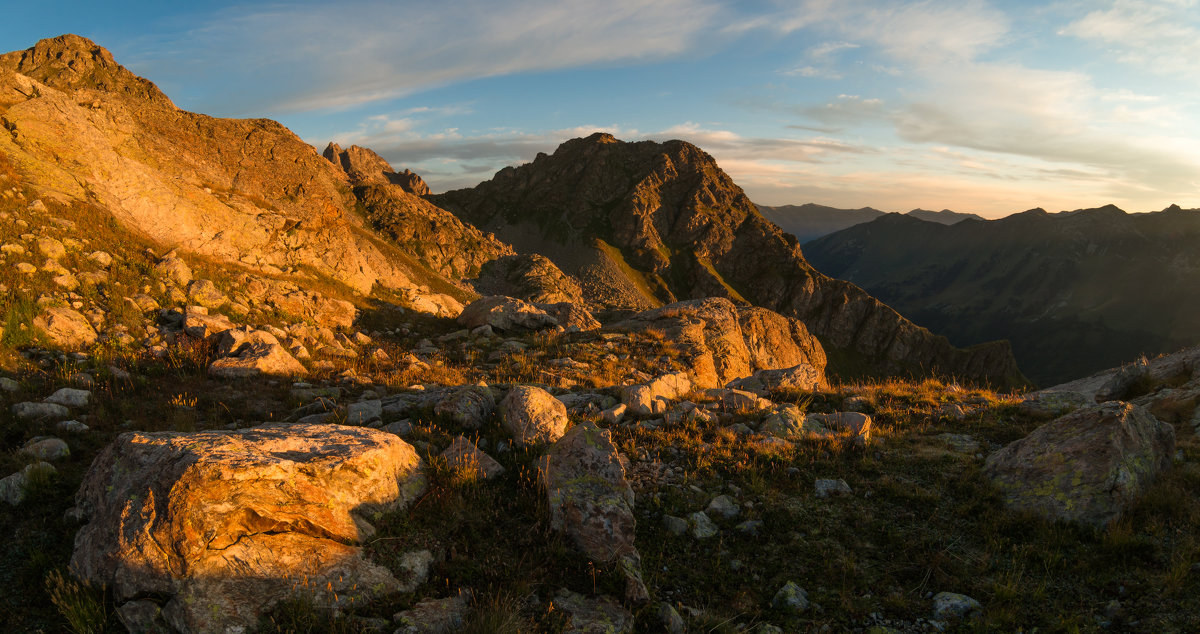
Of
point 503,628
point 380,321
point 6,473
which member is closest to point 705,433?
point 503,628

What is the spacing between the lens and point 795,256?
182 meters

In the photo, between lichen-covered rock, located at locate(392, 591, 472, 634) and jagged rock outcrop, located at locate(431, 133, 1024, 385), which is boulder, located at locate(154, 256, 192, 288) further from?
jagged rock outcrop, located at locate(431, 133, 1024, 385)

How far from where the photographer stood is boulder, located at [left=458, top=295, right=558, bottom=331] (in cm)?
2377

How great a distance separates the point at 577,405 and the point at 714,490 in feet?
13.5

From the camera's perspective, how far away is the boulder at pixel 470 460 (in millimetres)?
7031

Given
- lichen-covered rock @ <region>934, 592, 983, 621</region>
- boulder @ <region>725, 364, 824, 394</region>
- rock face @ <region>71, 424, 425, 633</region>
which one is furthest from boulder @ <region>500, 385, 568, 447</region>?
boulder @ <region>725, 364, 824, 394</region>

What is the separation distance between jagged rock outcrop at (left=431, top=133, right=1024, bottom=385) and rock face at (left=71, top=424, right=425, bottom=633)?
13974 cm

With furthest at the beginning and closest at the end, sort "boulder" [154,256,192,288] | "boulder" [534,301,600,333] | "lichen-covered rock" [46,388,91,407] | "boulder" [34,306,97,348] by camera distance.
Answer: "boulder" [534,301,600,333]
"boulder" [154,256,192,288]
"boulder" [34,306,97,348]
"lichen-covered rock" [46,388,91,407]

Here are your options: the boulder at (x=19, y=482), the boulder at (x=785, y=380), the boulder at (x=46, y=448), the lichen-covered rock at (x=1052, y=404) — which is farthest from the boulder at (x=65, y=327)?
the lichen-covered rock at (x=1052, y=404)

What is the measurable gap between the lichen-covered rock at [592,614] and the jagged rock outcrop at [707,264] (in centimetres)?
14005

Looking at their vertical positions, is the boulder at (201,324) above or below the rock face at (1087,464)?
above

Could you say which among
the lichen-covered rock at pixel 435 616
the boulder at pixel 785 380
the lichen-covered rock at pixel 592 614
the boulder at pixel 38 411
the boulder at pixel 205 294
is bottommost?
the lichen-covered rock at pixel 592 614

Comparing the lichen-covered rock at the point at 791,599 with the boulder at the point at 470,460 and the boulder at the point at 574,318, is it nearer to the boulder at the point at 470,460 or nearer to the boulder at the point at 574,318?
the boulder at the point at 470,460

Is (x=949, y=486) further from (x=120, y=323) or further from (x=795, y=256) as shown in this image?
(x=795, y=256)
